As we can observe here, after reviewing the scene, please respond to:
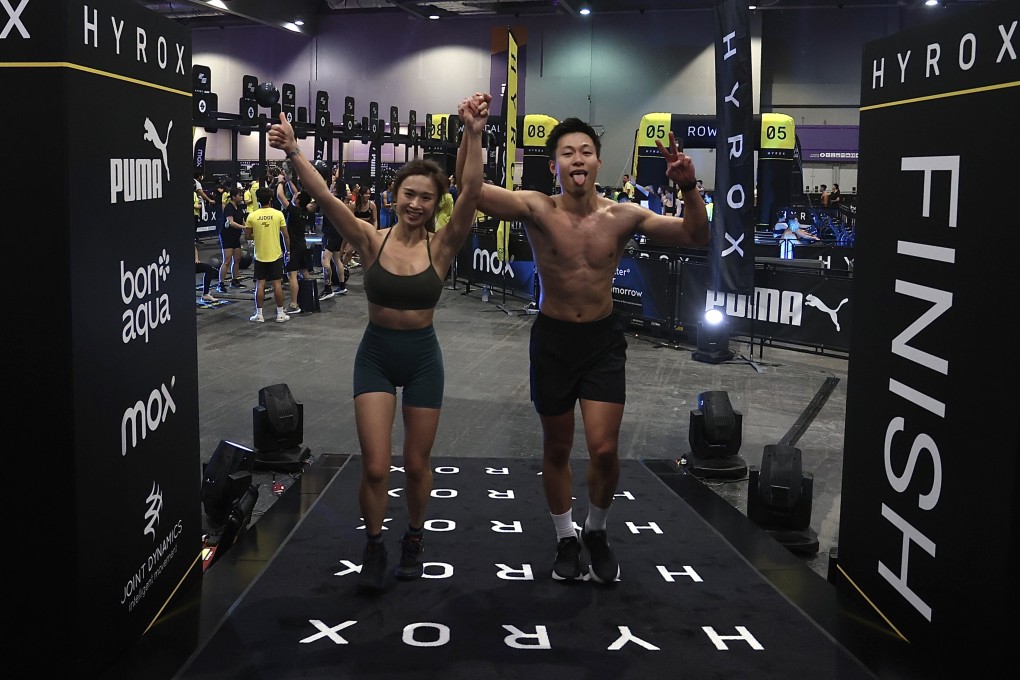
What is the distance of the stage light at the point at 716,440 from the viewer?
17.9 feet

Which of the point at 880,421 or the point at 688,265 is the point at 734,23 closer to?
the point at 688,265

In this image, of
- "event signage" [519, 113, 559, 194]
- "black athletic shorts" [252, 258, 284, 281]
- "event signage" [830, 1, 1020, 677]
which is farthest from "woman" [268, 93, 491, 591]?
"event signage" [519, 113, 559, 194]

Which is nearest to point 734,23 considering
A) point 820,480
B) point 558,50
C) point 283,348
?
point 820,480

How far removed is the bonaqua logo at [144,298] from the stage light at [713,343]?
680 cm

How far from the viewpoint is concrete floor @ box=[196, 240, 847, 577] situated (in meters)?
5.98

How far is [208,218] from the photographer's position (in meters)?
18.4

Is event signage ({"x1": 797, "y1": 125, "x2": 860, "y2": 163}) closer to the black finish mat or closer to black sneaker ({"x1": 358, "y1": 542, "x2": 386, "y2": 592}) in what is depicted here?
the black finish mat

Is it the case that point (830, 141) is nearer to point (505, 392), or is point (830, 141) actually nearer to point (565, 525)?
point (505, 392)

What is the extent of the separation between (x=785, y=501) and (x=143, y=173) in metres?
3.16

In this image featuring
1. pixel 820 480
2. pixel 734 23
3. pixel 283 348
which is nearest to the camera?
pixel 820 480

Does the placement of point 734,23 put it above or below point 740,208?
above

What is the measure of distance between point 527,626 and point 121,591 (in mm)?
1361

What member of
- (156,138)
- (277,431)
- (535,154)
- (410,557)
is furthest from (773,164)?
(156,138)

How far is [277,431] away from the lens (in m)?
5.48
